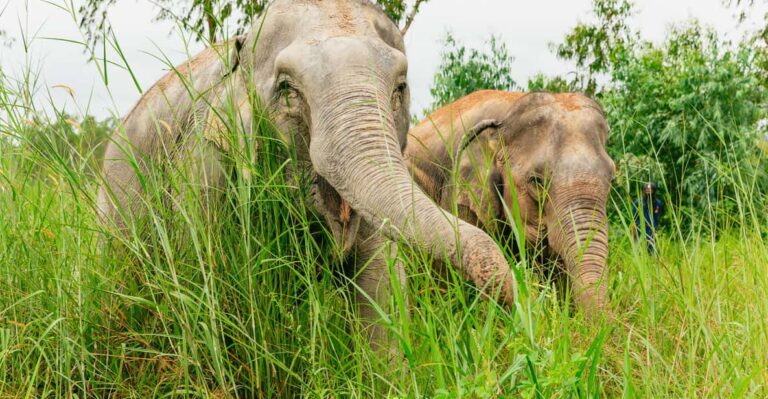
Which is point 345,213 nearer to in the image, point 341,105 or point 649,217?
point 341,105

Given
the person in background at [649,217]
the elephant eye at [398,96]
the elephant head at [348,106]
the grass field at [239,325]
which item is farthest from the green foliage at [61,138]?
the person in background at [649,217]

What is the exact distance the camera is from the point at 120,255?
3594mm

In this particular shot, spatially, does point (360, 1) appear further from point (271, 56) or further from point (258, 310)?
point (258, 310)

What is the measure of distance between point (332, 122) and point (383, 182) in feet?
1.20

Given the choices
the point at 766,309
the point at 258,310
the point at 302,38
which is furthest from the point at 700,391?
the point at 302,38

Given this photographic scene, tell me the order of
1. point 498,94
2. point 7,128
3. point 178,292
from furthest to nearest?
1. point 498,94
2. point 7,128
3. point 178,292

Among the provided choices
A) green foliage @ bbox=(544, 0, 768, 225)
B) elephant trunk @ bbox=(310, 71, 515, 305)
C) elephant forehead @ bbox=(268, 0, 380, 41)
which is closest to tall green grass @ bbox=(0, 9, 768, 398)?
elephant trunk @ bbox=(310, 71, 515, 305)

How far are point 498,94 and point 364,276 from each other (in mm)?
3717

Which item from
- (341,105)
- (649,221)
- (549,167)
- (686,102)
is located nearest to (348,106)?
(341,105)

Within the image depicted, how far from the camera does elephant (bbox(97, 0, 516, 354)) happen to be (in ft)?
10.9

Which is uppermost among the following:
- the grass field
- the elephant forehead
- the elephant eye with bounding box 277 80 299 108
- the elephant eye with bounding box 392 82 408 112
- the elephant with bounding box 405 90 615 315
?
the elephant with bounding box 405 90 615 315

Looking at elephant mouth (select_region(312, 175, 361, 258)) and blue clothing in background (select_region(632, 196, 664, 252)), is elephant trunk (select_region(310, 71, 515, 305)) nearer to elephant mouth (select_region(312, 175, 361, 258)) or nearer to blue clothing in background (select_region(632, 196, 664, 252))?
elephant mouth (select_region(312, 175, 361, 258))

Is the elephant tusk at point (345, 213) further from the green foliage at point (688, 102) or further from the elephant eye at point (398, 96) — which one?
the green foliage at point (688, 102)

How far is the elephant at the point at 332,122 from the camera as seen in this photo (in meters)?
3.33
